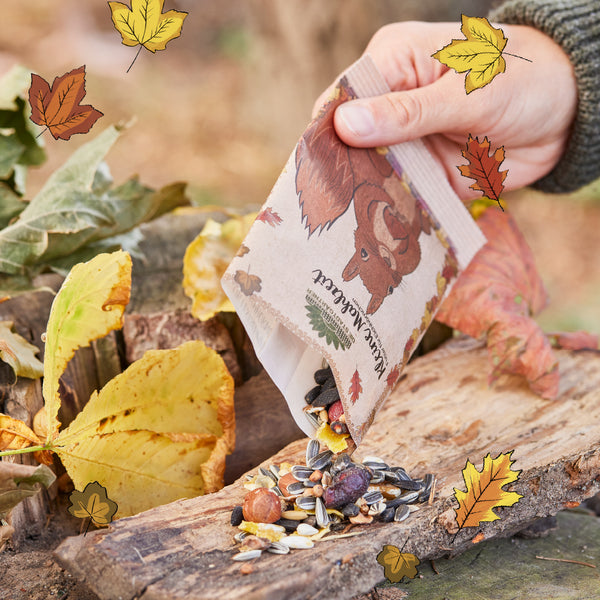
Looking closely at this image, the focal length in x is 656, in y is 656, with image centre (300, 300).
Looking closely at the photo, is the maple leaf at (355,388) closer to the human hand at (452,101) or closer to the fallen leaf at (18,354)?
the human hand at (452,101)

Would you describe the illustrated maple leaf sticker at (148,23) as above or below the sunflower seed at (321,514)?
above

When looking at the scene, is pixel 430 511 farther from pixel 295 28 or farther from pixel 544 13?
pixel 295 28

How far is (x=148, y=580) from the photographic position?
59cm

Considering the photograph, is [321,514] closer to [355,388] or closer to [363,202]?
[355,388]

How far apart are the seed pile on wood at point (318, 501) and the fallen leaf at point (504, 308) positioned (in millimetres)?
317

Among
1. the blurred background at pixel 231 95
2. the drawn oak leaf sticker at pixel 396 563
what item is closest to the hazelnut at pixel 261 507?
the drawn oak leaf sticker at pixel 396 563

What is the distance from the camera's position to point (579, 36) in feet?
2.91

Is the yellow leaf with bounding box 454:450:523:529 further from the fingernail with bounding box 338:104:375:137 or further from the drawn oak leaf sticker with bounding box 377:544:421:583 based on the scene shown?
the fingernail with bounding box 338:104:375:137

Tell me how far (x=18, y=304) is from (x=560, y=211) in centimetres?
217

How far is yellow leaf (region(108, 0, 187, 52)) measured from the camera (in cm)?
47

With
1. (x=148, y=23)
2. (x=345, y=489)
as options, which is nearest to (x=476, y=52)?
(x=148, y=23)

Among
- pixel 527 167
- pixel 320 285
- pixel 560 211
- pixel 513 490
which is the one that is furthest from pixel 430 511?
pixel 560 211

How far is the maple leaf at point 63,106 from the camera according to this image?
482 millimetres

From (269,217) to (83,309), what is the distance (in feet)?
0.68
